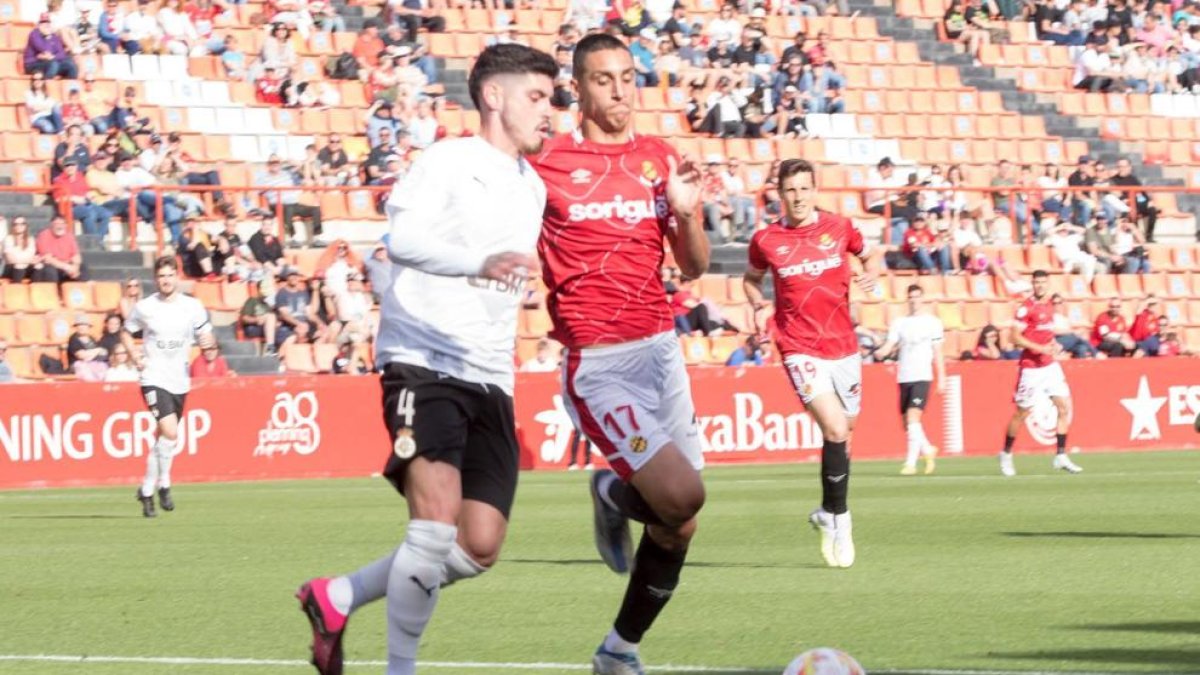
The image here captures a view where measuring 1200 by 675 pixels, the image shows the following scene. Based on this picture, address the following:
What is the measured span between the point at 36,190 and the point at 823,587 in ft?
57.4

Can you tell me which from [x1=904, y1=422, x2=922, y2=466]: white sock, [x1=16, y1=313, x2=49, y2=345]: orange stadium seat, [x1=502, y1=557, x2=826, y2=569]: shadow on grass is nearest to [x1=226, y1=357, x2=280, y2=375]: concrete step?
[x1=16, y1=313, x2=49, y2=345]: orange stadium seat

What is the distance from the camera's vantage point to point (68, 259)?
26.2 metres

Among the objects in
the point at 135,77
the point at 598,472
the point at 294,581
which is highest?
the point at 135,77

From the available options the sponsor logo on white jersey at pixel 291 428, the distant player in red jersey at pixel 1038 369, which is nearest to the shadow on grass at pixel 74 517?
the sponsor logo on white jersey at pixel 291 428

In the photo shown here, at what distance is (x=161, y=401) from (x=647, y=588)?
37.0ft

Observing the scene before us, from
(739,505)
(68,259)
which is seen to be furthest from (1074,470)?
(68,259)

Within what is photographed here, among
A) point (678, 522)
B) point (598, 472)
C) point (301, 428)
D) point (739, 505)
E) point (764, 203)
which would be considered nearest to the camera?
point (678, 522)

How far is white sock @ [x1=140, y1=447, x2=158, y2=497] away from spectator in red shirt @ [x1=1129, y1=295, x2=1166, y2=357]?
1751cm

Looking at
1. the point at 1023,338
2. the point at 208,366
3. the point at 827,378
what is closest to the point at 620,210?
the point at 827,378

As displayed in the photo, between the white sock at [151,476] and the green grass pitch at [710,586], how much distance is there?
0.24 meters

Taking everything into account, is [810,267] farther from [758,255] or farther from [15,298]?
[15,298]

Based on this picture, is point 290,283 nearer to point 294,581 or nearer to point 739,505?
point 739,505

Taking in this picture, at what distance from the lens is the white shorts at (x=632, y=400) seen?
27.6 feet

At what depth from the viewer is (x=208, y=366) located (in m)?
25.8
